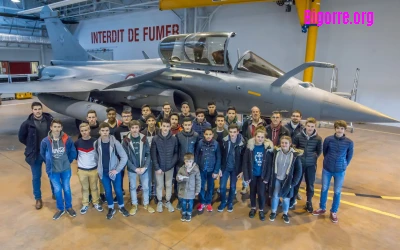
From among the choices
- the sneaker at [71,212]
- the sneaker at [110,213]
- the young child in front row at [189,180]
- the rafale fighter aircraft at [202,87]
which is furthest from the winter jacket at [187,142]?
the rafale fighter aircraft at [202,87]

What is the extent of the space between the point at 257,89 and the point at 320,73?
788 centimetres

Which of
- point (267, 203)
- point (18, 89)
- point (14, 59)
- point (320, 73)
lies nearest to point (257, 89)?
point (267, 203)

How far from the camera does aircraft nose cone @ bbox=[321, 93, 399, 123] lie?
500cm

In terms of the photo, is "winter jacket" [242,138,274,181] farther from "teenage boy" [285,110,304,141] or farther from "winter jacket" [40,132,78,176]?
"winter jacket" [40,132,78,176]

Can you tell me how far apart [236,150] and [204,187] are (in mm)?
830

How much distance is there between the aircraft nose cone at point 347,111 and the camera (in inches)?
197

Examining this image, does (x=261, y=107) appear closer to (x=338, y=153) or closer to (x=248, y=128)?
(x=248, y=128)

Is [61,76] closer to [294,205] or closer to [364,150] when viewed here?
[294,205]

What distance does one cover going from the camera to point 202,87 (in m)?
6.80

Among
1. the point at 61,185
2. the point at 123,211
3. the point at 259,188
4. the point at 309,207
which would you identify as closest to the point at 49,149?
the point at 61,185

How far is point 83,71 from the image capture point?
10320 millimetres

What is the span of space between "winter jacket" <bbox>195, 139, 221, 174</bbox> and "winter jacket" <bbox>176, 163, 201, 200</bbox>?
0.15 meters

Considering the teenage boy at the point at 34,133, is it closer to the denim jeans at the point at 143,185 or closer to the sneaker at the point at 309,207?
the denim jeans at the point at 143,185

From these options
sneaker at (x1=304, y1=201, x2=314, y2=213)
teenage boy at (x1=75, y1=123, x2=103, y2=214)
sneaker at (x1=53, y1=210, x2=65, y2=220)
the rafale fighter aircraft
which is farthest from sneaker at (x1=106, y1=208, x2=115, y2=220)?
the rafale fighter aircraft
